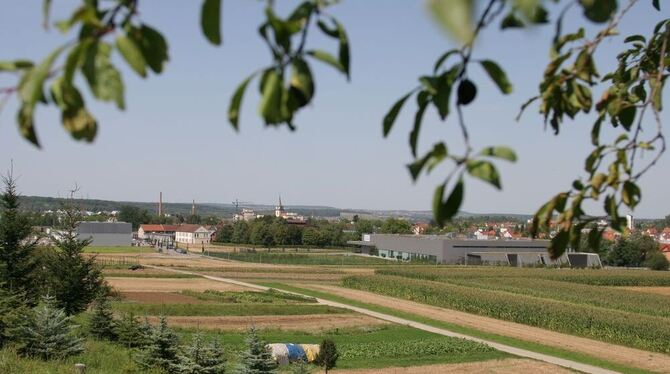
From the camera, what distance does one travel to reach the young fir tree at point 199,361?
14.9 m

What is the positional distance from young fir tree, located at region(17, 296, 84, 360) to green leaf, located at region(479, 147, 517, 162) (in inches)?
543

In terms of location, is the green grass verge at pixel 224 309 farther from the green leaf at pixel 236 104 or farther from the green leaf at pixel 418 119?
the green leaf at pixel 236 104

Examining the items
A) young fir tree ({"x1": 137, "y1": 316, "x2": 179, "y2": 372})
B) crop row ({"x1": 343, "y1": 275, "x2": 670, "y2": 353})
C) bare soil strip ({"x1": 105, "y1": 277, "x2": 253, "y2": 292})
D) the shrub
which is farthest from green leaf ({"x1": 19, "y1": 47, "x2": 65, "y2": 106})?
the shrub

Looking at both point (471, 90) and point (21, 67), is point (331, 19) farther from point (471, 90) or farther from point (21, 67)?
point (21, 67)

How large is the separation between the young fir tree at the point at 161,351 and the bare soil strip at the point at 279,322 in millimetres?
12715

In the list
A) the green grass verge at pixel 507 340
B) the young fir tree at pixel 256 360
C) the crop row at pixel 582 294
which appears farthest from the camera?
the crop row at pixel 582 294

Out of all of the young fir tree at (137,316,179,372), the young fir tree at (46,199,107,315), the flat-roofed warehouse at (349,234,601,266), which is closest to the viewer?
the young fir tree at (137,316,179,372)

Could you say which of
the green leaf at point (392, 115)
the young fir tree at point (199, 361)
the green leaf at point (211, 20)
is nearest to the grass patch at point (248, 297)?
the young fir tree at point (199, 361)

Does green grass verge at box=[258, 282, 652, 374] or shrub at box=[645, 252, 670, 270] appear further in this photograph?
shrub at box=[645, 252, 670, 270]

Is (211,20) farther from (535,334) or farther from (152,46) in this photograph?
(535,334)

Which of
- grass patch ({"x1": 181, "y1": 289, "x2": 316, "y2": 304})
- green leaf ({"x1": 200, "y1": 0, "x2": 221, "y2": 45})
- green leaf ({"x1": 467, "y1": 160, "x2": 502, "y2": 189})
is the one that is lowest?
grass patch ({"x1": 181, "y1": 289, "x2": 316, "y2": 304})

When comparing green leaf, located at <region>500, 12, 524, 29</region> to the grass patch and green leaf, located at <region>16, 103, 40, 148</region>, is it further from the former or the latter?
the grass patch

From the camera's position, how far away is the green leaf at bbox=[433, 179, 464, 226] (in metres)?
1.23

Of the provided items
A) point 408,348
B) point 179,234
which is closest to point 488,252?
point 408,348
